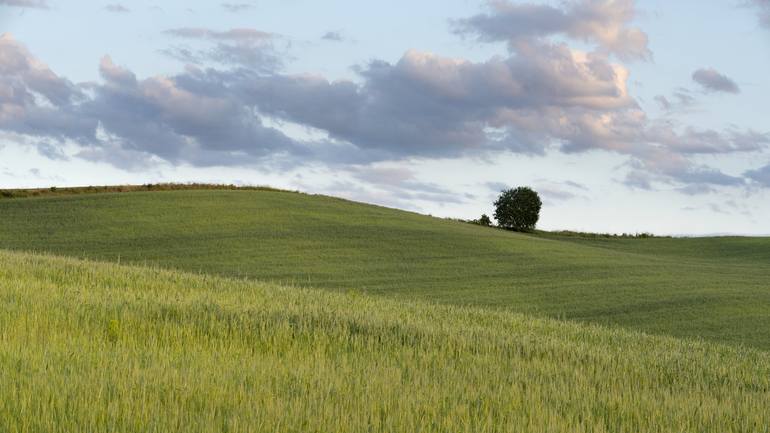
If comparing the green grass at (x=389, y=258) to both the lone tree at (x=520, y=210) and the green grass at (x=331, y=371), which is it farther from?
the lone tree at (x=520, y=210)

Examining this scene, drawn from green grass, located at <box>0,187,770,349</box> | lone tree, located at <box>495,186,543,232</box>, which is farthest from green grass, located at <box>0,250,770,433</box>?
lone tree, located at <box>495,186,543,232</box>

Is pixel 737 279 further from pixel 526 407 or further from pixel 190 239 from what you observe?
pixel 526 407

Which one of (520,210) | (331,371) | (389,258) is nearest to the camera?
(331,371)

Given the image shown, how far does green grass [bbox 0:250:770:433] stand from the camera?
6410 mm

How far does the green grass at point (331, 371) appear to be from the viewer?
6410 millimetres

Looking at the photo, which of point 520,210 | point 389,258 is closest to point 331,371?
point 389,258

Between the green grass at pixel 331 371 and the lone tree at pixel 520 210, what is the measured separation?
53.8 metres

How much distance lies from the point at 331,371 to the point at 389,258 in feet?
86.5

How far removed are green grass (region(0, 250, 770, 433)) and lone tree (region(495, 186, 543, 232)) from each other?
5380 centimetres

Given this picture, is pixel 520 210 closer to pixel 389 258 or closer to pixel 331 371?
pixel 389 258

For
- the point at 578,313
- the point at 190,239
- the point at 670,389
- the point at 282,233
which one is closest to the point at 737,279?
the point at 578,313

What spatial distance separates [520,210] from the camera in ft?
223

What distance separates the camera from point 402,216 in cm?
5278

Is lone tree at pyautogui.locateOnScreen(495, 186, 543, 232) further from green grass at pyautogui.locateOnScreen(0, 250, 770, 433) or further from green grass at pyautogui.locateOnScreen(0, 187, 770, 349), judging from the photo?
green grass at pyautogui.locateOnScreen(0, 250, 770, 433)
